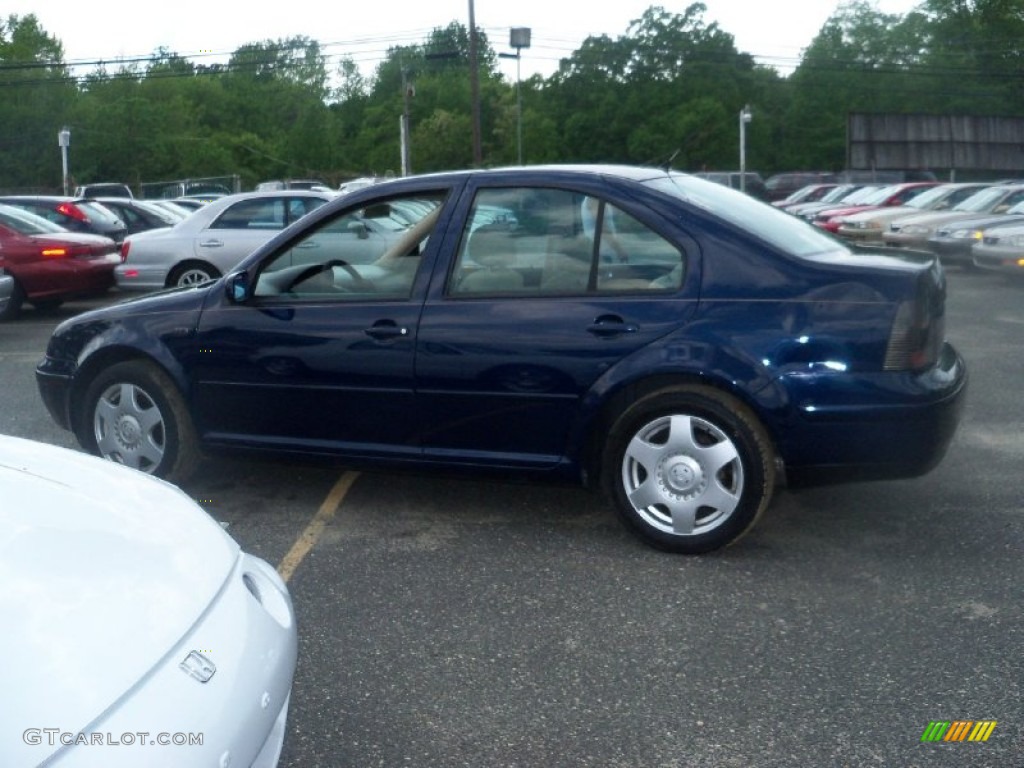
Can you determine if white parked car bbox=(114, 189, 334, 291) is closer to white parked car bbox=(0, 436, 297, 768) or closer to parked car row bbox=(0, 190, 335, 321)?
parked car row bbox=(0, 190, 335, 321)

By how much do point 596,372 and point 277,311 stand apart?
1556mm

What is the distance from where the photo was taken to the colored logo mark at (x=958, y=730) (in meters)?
3.75

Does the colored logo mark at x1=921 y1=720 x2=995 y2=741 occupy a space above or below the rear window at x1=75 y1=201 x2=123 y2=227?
below

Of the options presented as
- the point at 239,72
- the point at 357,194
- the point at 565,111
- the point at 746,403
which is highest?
the point at 239,72

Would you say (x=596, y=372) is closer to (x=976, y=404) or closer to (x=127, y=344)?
(x=127, y=344)

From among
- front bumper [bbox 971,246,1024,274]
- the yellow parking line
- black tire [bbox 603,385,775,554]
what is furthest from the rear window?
black tire [bbox 603,385,775,554]

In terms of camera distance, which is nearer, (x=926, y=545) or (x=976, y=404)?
(x=926, y=545)

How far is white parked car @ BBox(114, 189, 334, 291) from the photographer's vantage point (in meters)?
15.2

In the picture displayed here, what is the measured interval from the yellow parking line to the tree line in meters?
50.3

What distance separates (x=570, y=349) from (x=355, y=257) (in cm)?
121

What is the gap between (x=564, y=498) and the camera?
20.9 feet

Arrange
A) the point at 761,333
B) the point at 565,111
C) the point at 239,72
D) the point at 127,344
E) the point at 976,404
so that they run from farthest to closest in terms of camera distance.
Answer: the point at 239,72 < the point at 565,111 < the point at 976,404 < the point at 127,344 < the point at 761,333

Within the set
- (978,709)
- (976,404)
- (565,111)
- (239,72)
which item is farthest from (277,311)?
(239,72)

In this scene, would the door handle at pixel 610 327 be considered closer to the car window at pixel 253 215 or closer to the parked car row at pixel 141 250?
the parked car row at pixel 141 250
